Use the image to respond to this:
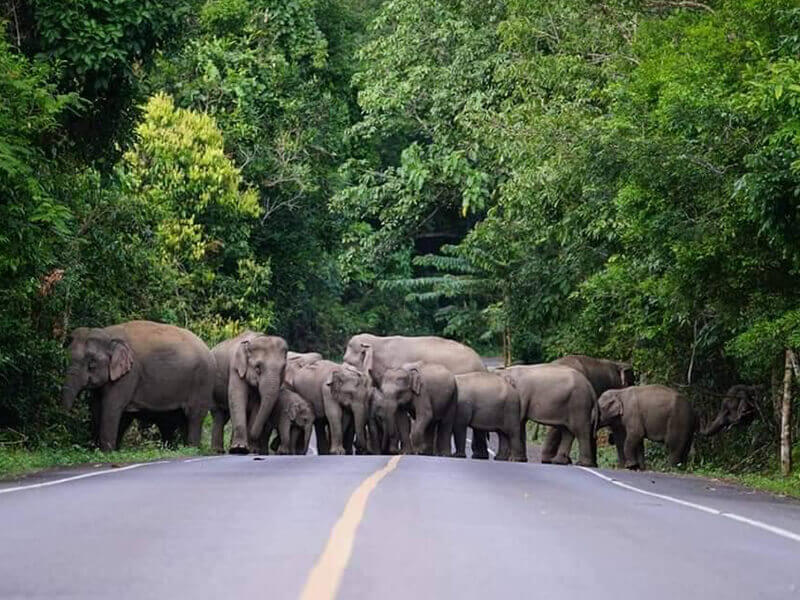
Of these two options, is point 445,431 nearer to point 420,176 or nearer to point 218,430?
point 218,430

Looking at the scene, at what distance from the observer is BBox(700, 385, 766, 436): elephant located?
1161 inches

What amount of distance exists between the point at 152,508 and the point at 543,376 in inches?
887

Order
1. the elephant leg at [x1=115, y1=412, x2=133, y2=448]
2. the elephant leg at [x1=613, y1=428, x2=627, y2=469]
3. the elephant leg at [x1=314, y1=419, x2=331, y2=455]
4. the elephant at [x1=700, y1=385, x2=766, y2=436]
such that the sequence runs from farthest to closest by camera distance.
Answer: the elephant leg at [x1=314, y1=419, x2=331, y2=455]
the elephant leg at [x1=613, y1=428, x2=627, y2=469]
the elephant at [x1=700, y1=385, x2=766, y2=436]
the elephant leg at [x1=115, y1=412, x2=133, y2=448]

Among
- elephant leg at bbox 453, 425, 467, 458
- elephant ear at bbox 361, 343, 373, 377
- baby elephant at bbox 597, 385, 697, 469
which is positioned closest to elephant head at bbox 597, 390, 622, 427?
baby elephant at bbox 597, 385, 697, 469

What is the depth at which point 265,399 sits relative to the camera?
104 ft

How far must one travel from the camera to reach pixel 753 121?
2084 centimetres

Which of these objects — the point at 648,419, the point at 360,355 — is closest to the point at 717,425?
the point at 648,419

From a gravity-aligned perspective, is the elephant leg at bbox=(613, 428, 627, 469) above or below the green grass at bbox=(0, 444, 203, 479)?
below

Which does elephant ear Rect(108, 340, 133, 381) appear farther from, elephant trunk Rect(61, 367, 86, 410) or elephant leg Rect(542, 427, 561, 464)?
elephant leg Rect(542, 427, 561, 464)

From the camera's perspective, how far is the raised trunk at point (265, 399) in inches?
1248

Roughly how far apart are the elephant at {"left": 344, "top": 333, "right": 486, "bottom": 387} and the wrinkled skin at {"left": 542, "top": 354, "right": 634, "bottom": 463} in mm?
→ 2171

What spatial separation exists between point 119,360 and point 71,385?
0.94 metres

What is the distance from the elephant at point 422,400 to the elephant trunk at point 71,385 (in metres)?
7.55

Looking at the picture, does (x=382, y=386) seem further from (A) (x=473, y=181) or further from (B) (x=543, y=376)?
(A) (x=473, y=181)
